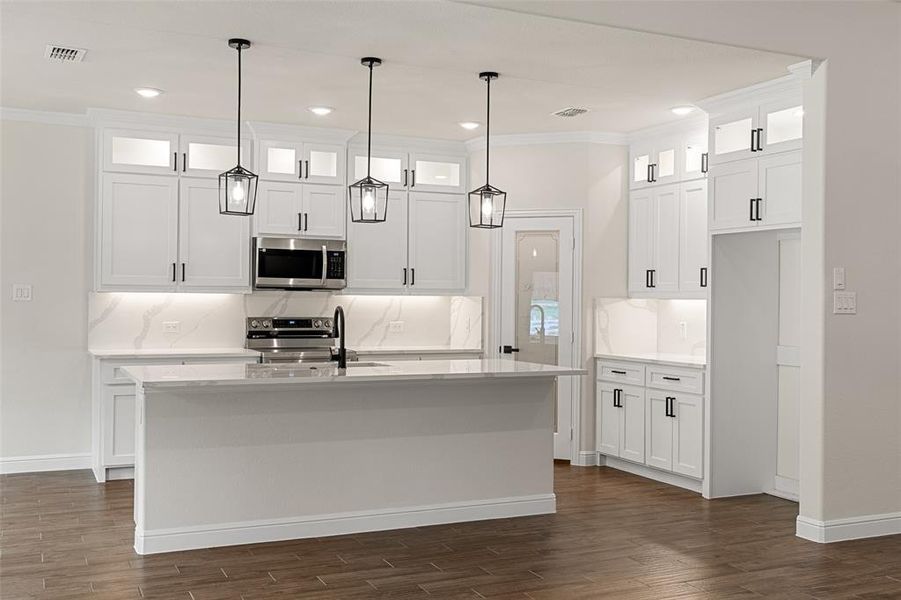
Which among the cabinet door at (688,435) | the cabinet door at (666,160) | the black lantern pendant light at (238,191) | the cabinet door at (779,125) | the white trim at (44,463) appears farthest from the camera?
the cabinet door at (666,160)

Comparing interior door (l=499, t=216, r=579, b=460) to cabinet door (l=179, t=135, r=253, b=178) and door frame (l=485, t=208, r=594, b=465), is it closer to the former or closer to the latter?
door frame (l=485, t=208, r=594, b=465)

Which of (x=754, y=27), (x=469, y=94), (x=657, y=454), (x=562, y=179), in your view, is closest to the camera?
(x=754, y=27)

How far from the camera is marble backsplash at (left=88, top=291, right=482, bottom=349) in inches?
280

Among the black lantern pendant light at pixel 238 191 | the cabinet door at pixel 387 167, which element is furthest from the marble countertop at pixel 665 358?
the black lantern pendant light at pixel 238 191

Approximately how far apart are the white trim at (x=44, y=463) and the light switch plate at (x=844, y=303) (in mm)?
5476

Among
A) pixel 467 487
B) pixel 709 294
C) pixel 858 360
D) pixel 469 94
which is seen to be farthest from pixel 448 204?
pixel 858 360

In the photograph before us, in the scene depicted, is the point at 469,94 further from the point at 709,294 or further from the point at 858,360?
the point at 858,360

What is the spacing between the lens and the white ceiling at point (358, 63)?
4.39 meters

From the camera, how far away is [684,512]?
18.7 ft

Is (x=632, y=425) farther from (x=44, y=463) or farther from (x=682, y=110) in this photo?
(x=44, y=463)

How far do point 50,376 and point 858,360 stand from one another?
5.71 meters

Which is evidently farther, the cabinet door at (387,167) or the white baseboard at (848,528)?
the cabinet door at (387,167)

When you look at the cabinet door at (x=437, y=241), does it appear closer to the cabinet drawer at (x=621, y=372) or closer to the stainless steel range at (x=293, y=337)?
the stainless steel range at (x=293, y=337)

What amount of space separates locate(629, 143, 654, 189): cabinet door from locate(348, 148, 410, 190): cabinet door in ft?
6.30
